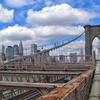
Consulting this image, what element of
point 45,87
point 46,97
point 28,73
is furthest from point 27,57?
point 46,97

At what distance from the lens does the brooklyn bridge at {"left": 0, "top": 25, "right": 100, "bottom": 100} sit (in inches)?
272

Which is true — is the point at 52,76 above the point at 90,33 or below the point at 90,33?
below

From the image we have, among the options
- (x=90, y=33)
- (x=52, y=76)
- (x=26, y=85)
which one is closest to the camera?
(x=26, y=85)

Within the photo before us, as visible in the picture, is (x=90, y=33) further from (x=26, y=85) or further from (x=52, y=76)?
(x=26, y=85)

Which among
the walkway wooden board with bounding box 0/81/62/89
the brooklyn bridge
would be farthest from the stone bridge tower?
the walkway wooden board with bounding box 0/81/62/89

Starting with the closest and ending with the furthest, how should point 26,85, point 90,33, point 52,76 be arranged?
point 26,85
point 52,76
point 90,33

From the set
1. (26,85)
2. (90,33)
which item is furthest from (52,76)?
(90,33)

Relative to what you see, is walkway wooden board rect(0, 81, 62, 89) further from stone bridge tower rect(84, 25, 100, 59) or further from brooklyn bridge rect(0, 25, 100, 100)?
stone bridge tower rect(84, 25, 100, 59)

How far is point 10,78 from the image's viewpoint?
98.4 feet

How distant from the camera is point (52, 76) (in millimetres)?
33031

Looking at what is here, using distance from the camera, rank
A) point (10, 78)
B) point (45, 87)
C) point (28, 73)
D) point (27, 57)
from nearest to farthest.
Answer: point (45, 87), point (28, 73), point (10, 78), point (27, 57)

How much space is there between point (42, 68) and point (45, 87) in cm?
1913

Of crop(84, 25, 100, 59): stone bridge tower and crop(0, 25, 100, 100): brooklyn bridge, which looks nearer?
crop(0, 25, 100, 100): brooklyn bridge

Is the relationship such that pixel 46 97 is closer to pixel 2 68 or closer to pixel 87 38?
pixel 2 68
